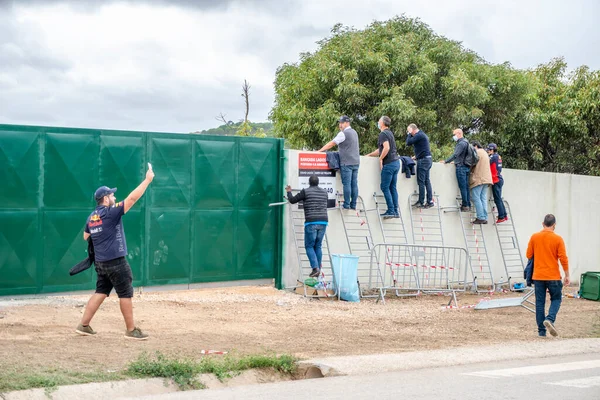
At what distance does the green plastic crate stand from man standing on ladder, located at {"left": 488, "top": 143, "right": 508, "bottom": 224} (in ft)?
8.28

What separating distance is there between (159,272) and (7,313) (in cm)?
319

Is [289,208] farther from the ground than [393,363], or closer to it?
farther from the ground

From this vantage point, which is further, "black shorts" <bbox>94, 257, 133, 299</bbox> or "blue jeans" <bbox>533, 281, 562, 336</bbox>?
"blue jeans" <bbox>533, 281, 562, 336</bbox>

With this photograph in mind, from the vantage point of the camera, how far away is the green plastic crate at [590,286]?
17219 mm

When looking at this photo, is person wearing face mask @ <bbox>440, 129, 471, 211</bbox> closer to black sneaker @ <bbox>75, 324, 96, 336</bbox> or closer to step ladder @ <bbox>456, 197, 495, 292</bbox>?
step ladder @ <bbox>456, 197, 495, 292</bbox>

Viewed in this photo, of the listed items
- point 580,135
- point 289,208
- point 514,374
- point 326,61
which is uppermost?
point 326,61

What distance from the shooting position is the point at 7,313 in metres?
11.7

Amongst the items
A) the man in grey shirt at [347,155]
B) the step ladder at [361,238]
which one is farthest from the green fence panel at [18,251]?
the step ladder at [361,238]

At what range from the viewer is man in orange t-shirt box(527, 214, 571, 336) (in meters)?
12.0

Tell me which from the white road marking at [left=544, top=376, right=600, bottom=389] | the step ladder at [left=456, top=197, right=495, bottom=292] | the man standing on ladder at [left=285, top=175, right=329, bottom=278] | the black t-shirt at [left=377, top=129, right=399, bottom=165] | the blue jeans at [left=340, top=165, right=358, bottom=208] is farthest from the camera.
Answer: the step ladder at [left=456, top=197, right=495, bottom=292]

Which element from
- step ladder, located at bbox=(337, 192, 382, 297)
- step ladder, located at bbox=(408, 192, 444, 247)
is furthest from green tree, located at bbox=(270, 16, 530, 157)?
step ladder, located at bbox=(337, 192, 382, 297)

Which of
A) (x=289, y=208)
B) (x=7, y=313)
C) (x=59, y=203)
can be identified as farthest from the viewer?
(x=289, y=208)

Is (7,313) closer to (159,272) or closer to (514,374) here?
(159,272)

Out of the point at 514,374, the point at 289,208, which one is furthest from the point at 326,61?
the point at 514,374
